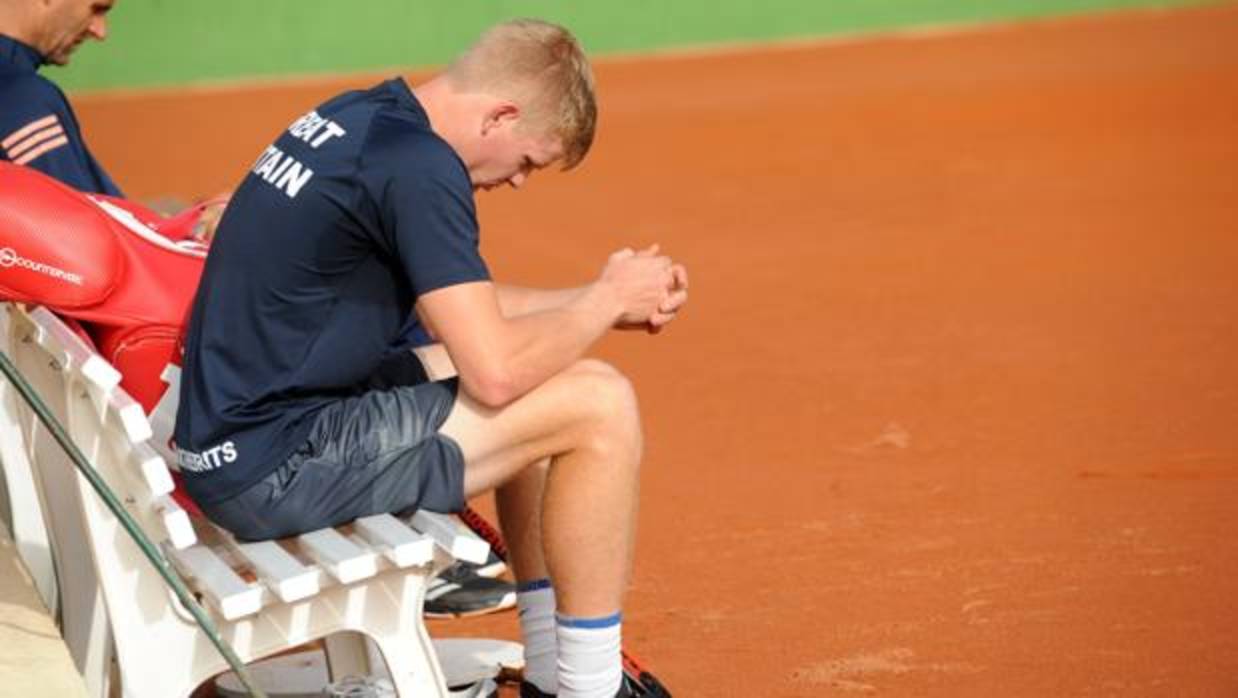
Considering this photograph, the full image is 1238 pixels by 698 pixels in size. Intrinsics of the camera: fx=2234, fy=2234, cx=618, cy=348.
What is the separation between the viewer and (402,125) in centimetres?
432

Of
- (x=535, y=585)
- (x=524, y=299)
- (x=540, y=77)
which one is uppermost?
(x=540, y=77)

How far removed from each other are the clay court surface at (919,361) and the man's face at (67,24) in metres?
1.83

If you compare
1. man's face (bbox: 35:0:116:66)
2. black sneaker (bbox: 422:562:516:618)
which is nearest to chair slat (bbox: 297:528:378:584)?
A: black sneaker (bbox: 422:562:516:618)

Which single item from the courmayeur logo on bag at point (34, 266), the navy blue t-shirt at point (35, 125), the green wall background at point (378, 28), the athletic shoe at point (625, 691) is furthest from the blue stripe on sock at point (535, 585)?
the green wall background at point (378, 28)

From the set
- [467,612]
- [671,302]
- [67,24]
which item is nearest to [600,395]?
[671,302]

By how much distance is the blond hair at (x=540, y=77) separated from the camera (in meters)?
4.40

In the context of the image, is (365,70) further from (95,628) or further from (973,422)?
(95,628)

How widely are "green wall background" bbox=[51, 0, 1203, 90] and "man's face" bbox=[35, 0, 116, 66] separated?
39.3ft

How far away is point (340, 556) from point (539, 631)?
33.0 inches

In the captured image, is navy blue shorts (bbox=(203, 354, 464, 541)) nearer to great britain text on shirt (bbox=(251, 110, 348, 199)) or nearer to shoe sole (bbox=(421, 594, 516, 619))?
great britain text on shirt (bbox=(251, 110, 348, 199))

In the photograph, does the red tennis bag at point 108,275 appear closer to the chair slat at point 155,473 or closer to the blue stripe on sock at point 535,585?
the chair slat at point 155,473

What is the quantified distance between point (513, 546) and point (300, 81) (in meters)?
14.1

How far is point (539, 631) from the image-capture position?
15.9ft

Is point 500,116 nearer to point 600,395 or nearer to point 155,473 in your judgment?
point 600,395
